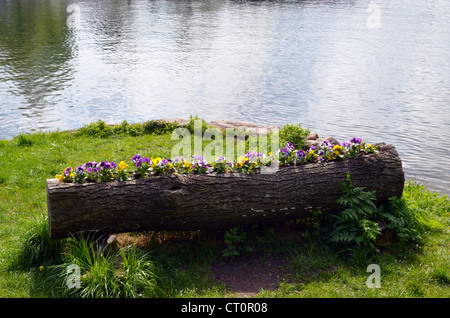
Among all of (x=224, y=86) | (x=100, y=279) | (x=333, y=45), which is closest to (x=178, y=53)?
(x=224, y=86)

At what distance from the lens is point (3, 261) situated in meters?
5.51

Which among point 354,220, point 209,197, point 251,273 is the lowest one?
point 251,273

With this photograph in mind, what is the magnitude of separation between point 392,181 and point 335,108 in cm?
912

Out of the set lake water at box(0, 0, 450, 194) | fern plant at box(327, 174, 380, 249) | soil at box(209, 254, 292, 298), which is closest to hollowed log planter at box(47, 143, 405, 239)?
fern plant at box(327, 174, 380, 249)

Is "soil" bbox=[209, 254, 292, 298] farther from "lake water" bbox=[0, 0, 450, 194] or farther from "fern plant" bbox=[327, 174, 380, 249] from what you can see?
"lake water" bbox=[0, 0, 450, 194]

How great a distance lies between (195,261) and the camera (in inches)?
227

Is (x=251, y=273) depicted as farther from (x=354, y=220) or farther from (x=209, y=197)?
(x=354, y=220)

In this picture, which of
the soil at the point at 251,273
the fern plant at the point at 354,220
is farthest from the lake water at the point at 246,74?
the soil at the point at 251,273

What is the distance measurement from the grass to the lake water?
4.51 m

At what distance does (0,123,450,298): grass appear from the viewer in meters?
5.06

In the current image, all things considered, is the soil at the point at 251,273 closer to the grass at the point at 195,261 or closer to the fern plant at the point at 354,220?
the grass at the point at 195,261

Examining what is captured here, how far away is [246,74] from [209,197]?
13950 mm

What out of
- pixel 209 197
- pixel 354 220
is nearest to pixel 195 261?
pixel 209 197
